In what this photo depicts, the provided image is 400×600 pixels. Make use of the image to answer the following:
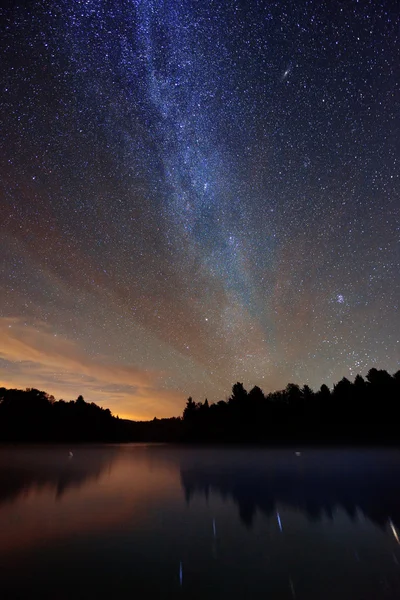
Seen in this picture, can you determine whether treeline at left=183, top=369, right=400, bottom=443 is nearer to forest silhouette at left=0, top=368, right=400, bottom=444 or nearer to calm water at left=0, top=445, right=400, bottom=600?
forest silhouette at left=0, top=368, right=400, bottom=444

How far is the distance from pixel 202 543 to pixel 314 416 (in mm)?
80605

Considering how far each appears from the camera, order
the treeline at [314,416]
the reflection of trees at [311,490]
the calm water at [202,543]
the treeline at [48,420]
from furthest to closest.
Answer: the treeline at [48,420], the treeline at [314,416], the reflection of trees at [311,490], the calm water at [202,543]

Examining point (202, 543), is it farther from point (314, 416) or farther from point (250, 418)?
point (250, 418)

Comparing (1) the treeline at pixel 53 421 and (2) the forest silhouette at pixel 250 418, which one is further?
(1) the treeline at pixel 53 421

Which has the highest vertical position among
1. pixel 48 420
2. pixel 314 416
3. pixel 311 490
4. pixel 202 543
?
pixel 48 420

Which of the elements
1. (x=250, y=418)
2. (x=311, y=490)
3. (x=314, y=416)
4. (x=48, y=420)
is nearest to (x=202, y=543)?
(x=311, y=490)

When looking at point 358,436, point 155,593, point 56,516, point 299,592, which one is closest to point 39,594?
point 155,593

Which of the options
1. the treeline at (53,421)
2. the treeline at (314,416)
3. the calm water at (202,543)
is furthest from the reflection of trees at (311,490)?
the treeline at (53,421)

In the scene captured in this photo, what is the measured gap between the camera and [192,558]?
27.4 feet

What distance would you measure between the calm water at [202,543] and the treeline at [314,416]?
61808mm

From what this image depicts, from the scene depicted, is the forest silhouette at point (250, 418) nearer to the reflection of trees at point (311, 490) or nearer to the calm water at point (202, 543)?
the reflection of trees at point (311, 490)

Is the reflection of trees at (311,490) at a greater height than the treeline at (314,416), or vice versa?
the treeline at (314,416)

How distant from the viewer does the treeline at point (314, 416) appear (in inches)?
2820

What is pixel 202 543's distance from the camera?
9555mm
